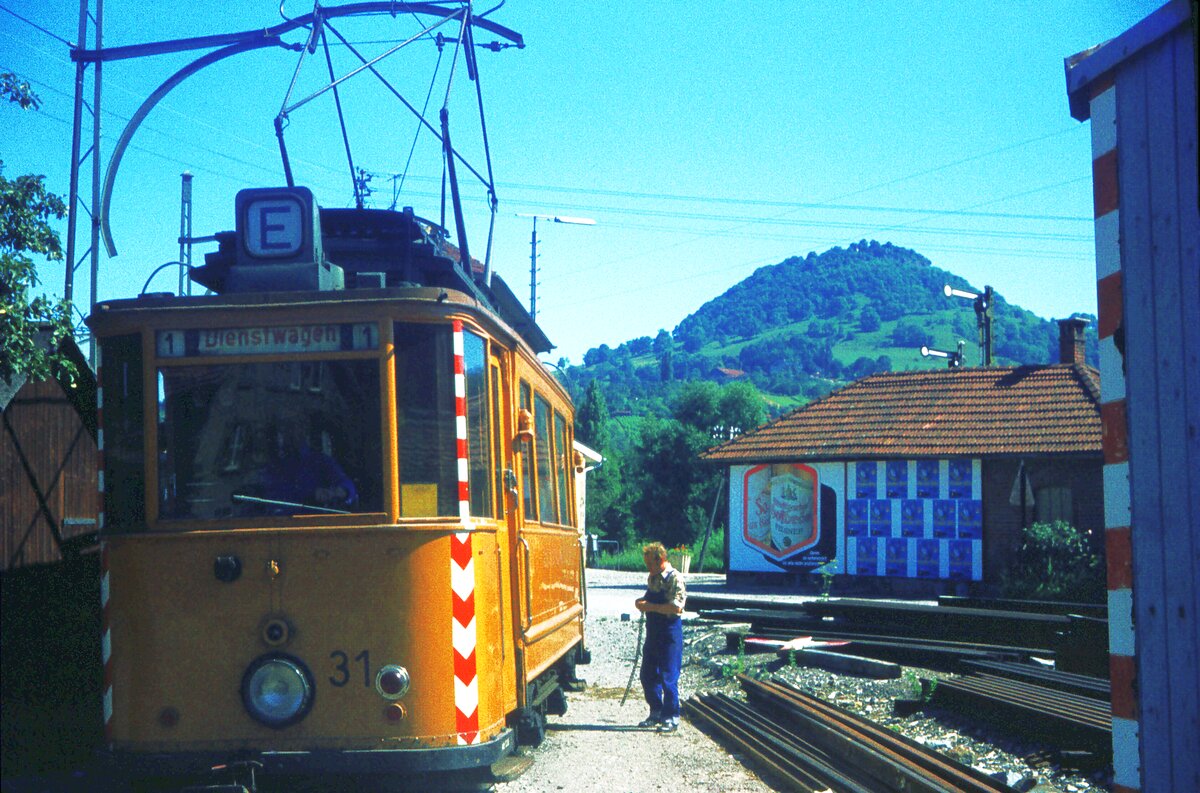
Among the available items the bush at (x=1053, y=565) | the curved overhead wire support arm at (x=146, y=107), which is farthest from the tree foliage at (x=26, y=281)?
the bush at (x=1053, y=565)

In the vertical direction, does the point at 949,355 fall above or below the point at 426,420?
above

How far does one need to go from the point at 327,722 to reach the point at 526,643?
6.47ft

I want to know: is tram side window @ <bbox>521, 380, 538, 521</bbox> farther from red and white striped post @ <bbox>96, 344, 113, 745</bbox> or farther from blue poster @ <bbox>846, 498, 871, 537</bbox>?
blue poster @ <bbox>846, 498, 871, 537</bbox>

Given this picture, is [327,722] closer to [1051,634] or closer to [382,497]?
[382,497]

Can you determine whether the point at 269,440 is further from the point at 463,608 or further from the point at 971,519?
the point at 971,519

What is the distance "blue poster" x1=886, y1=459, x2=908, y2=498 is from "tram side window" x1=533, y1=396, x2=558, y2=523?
2370 cm

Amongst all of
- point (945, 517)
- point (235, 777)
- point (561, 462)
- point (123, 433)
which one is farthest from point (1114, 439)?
point (945, 517)

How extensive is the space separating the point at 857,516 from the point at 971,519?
A: 10.8 feet

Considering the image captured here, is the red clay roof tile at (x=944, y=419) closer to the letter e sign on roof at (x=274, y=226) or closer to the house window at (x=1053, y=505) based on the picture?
the house window at (x=1053, y=505)

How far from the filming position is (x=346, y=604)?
6.41 meters

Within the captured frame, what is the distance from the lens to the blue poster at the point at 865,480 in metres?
33.4

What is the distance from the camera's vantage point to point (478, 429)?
281 inches

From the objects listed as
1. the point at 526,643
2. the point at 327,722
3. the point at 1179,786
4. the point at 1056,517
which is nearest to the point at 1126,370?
the point at 1179,786

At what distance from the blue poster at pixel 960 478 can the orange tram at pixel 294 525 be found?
87.6 feet
